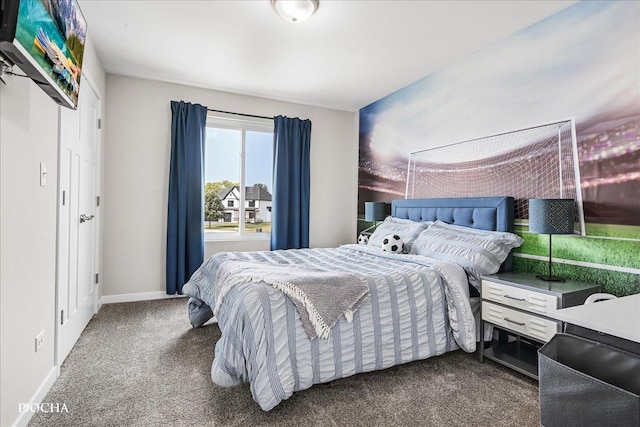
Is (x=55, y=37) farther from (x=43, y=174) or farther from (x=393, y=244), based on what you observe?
(x=393, y=244)

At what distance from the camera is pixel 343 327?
2094 mm

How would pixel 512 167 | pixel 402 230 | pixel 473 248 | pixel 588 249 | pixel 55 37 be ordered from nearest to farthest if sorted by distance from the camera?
1. pixel 55 37
2. pixel 588 249
3. pixel 473 248
4. pixel 512 167
5. pixel 402 230

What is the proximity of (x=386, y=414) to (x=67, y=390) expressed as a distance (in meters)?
1.93

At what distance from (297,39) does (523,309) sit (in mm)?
2843

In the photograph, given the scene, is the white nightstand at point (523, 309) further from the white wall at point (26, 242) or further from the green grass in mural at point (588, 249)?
the white wall at point (26, 242)

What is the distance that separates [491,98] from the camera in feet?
10.4

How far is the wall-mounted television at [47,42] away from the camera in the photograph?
3.81 feet

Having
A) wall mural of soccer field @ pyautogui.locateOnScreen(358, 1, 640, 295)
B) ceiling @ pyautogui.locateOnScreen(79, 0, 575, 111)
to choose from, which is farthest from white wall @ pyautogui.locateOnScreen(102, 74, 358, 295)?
wall mural of soccer field @ pyautogui.locateOnScreen(358, 1, 640, 295)

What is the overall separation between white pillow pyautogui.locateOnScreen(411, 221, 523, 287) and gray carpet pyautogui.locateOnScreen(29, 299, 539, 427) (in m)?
0.70

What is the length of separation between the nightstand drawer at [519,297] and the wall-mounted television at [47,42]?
2852mm

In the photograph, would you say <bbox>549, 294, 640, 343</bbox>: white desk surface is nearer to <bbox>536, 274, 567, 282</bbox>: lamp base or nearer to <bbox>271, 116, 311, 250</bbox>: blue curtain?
<bbox>536, 274, 567, 282</bbox>: lamp base

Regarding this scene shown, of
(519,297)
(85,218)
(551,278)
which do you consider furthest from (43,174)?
(551,278)

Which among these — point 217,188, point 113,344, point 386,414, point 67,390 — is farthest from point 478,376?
point 217,188

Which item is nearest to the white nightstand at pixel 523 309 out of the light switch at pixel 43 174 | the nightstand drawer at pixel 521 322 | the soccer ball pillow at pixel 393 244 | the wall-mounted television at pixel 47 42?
the nightstand drawer at pixel 521 322
